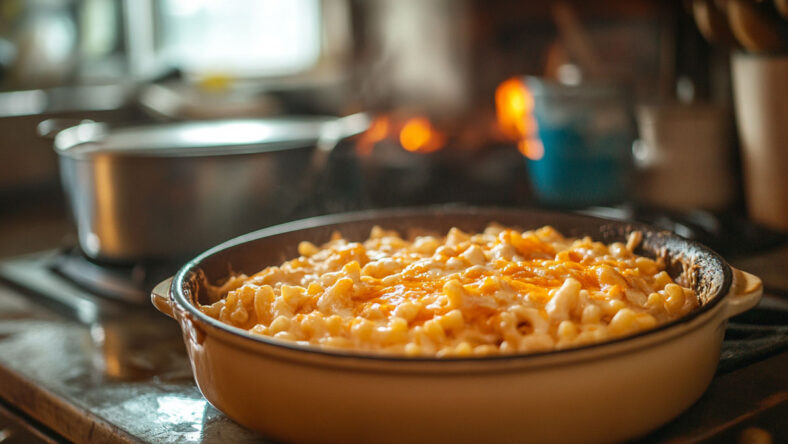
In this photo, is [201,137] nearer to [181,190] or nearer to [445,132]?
[181,190]

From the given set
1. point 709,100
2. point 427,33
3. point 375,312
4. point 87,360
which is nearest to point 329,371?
point 375,312

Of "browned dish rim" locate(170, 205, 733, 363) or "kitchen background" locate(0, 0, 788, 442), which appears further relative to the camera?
"kitchen background" locate(0, 0, 788, 442)

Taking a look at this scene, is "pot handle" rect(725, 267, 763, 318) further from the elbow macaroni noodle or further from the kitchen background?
the kitchen background

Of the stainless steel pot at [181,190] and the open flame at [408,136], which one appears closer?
the stainless steel pot at [181,190]

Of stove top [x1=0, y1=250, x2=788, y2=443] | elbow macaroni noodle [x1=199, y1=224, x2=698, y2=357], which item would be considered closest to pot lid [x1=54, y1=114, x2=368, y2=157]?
stove top [x1=0, y1=250, x2=788, y2=443]

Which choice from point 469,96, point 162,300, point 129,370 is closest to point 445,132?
point 469,96

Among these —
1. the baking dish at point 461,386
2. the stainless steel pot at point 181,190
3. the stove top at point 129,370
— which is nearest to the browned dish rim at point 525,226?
the baking dish at point 461,386

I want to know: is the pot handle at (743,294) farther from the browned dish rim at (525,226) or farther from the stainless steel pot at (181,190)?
the stainless steel pot at (181,190)
